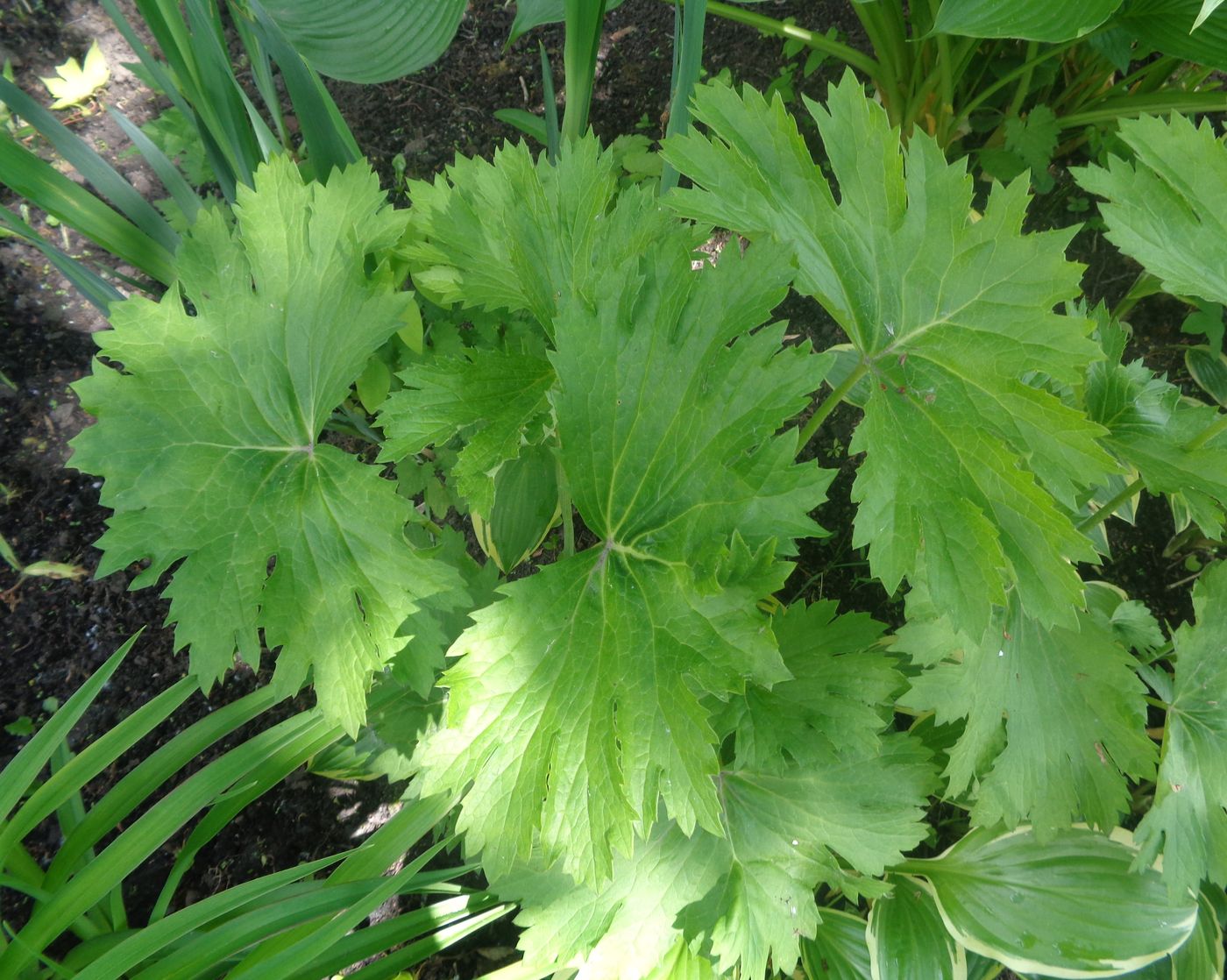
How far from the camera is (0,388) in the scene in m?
1.81

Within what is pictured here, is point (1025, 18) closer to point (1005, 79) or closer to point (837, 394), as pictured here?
point (1005, 79)

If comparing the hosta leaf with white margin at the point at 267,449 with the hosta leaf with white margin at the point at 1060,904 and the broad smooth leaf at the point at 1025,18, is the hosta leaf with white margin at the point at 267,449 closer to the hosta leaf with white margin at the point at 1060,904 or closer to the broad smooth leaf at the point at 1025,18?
the broad smooth leaf at the point at 1025,18

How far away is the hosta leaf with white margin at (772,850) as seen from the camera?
1.09 meters

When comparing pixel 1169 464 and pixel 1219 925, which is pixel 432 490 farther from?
pixel 1219 925

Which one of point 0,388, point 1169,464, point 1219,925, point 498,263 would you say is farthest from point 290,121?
point 1219,925

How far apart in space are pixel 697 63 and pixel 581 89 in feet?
0.78

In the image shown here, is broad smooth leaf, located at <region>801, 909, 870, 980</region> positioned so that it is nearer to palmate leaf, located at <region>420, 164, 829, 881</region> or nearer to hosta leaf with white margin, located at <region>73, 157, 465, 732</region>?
palmate leaf, located at <region>420, 164, 829, 881</region>

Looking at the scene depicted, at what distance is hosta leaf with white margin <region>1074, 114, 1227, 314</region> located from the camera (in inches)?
41.6

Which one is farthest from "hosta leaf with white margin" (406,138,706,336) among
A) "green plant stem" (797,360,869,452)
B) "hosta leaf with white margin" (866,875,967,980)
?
"hosta leaf with white margin" (866,875,967,980)

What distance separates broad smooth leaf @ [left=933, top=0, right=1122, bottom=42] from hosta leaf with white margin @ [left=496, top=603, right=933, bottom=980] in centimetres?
93

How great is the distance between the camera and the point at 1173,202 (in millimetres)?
1090

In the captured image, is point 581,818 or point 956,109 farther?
point 956,109

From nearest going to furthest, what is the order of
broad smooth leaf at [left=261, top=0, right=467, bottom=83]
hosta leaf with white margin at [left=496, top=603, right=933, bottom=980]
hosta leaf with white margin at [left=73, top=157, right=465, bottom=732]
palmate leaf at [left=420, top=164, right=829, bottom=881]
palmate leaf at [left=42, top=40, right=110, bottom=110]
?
1. palmate leaf at [left=420, top=164, right=829, bottom=881]
2. hosta leaf with white margin at [left=73, top=157, right=465, bottom=732]
3. hosta leaf with white margin at [left=496, top=603, right=933, bottom=980]
4. broad smooth leaf at [left=261, top=0, right=467, bottom=83]
5. palmate leaf at [left=42, top=40, right=110, bottom=110]

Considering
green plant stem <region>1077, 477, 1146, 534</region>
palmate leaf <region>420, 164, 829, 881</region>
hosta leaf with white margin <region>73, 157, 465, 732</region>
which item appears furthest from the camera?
green plant stem <region>1077, 477, 1146, 534</region>
